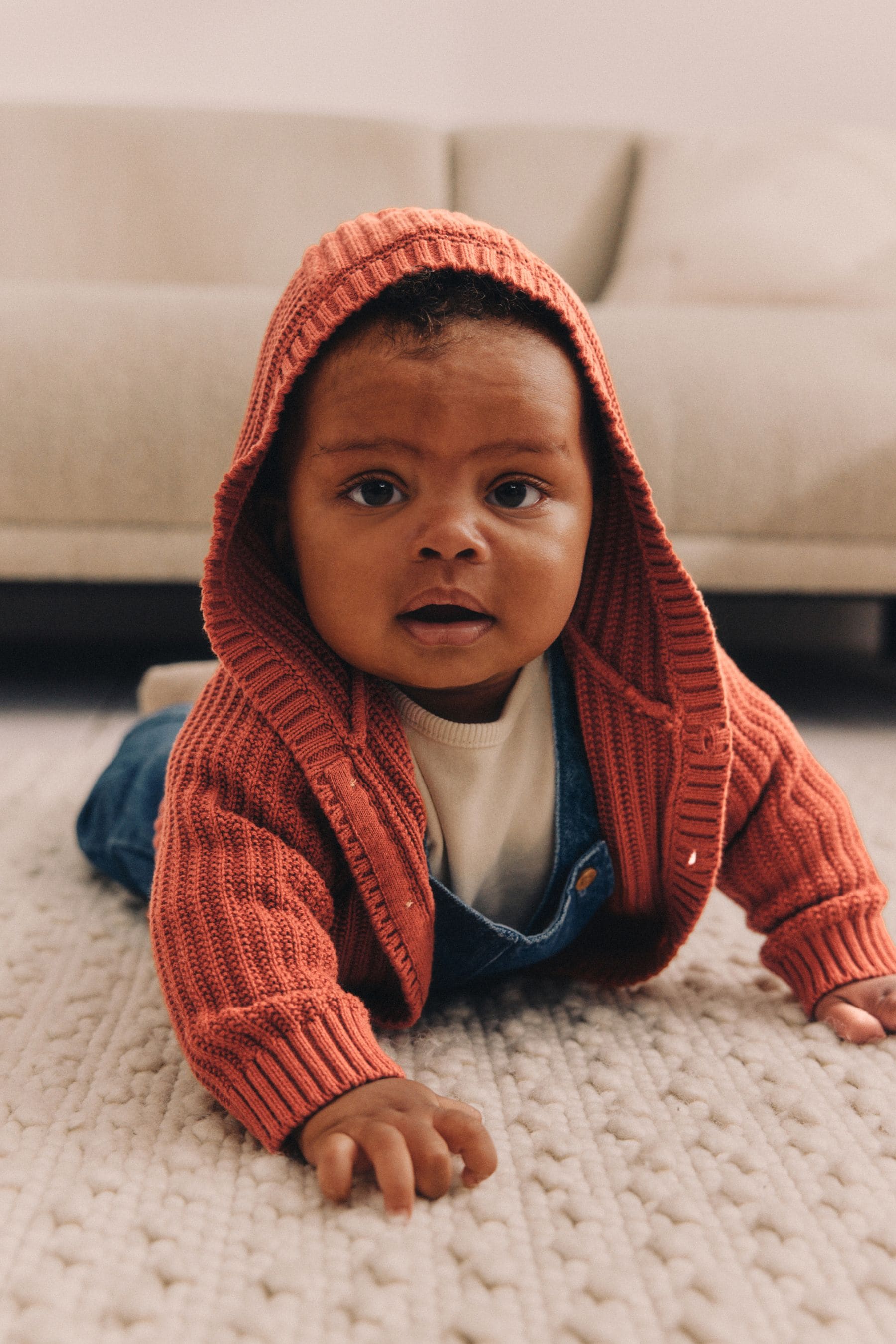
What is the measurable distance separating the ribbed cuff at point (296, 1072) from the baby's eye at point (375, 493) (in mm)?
218

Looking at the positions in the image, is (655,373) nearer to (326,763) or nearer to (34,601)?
(326,763)

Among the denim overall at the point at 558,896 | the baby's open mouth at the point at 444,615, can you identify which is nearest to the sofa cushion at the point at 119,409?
the denim overall at the point at 558,896

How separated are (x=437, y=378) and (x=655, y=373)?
0.66 meters

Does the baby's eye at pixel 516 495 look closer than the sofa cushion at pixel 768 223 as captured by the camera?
Yes

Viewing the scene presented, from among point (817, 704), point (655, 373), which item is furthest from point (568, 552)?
point (817, 704)

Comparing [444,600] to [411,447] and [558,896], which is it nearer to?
[411,447]

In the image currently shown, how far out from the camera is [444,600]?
0.50 m

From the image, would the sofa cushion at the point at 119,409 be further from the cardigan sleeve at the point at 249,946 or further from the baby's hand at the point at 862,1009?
the baby's hand at the point at 862,1009

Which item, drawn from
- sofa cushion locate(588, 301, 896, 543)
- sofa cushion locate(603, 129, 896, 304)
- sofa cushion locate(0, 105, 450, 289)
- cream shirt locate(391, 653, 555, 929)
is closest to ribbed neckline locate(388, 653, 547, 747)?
cream shirt locate(391, 653, 555, 929)

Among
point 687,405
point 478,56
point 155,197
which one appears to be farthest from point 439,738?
point 478,56

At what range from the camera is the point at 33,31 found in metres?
1.88

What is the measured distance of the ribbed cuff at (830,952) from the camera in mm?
566

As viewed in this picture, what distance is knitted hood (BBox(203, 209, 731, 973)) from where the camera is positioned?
0.52 m

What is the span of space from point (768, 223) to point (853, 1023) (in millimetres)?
1206
